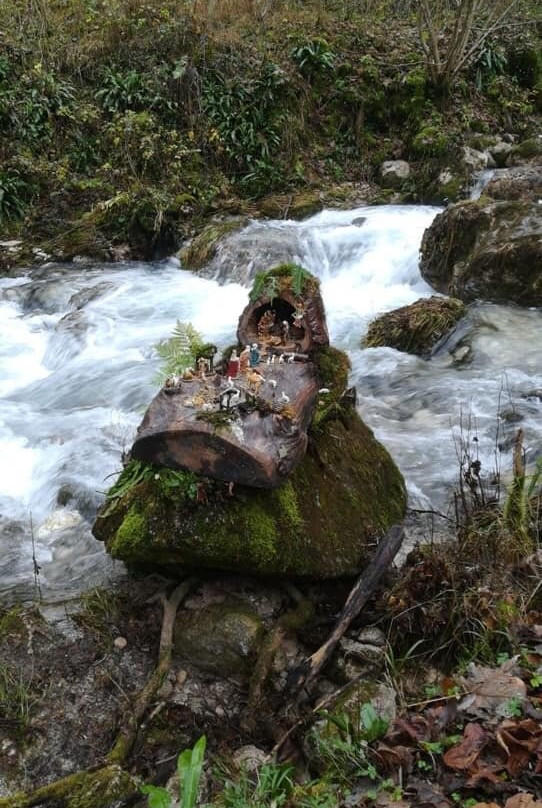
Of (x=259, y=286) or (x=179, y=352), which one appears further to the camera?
(x=259, y=286)

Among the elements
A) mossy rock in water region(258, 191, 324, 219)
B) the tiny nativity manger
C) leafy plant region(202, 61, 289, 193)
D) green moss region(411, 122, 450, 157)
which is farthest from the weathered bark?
green moss region(411, 122, 450, 157)

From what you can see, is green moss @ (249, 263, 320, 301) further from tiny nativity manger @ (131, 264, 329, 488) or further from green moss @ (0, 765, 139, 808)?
green moss @ (0, 765, 139, 808)

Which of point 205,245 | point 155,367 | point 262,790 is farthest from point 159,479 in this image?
point 205,245

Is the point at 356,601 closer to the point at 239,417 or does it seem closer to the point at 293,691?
the point at 293,691

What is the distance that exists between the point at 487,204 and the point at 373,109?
667 centimetres

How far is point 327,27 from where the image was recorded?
1541 cm

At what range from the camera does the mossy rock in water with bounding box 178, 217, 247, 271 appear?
10312 millimetres

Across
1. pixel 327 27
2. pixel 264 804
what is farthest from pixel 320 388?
pixel 327 27

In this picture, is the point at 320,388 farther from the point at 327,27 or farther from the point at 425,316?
the point at 327,27

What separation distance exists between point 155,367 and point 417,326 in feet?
9.93

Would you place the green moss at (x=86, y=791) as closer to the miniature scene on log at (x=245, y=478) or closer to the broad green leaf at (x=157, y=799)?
the broad green leaf at (x=157, y=799)

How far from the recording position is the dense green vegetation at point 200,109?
38.2 ft

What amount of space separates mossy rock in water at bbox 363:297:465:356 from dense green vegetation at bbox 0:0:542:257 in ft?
16.3

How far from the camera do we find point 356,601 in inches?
127
